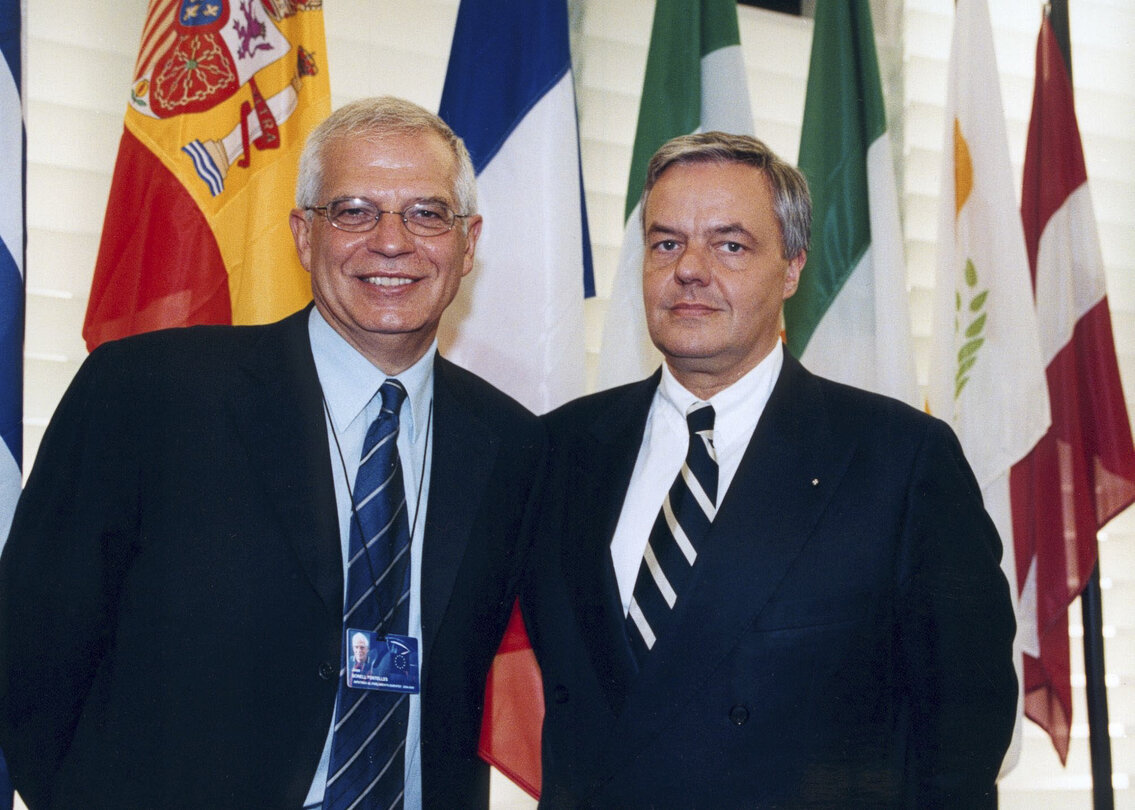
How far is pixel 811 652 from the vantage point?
159 cm

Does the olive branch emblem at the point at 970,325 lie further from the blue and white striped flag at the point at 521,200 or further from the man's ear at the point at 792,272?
the blue and white striped flag at the point at 521,200

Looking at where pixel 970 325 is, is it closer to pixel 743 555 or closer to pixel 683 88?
pixel 683 88

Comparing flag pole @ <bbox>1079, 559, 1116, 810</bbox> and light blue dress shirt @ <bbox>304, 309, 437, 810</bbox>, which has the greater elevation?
light blue dress shirt @ <bbox>304, 309, 437, 810</bbox>

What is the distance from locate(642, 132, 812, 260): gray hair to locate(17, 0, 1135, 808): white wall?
0.94 meters

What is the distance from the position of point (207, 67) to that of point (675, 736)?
5.28 ft

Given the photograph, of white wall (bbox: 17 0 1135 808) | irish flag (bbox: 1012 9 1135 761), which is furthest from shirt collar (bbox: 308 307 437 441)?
irish flag (bbox: 1012 9 1135 761)

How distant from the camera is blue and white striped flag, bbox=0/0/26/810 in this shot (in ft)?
5.98

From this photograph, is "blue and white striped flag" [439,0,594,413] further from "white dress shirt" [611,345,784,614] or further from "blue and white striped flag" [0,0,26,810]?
"blue and white striped flag" [0,0,26,810]

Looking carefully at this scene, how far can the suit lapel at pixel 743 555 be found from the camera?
5.20ft

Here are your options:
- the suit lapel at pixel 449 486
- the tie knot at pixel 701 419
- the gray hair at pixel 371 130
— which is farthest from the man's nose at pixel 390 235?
the tie knot at pixel 701 419

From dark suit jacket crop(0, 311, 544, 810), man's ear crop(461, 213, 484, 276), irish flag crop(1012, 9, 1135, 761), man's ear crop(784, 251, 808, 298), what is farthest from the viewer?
irish flag crop(1012, 9, 1135, 761)

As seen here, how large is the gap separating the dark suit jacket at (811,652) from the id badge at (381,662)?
29 centimetres

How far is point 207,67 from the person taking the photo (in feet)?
6.81

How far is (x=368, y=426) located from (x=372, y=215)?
14.3 inches
